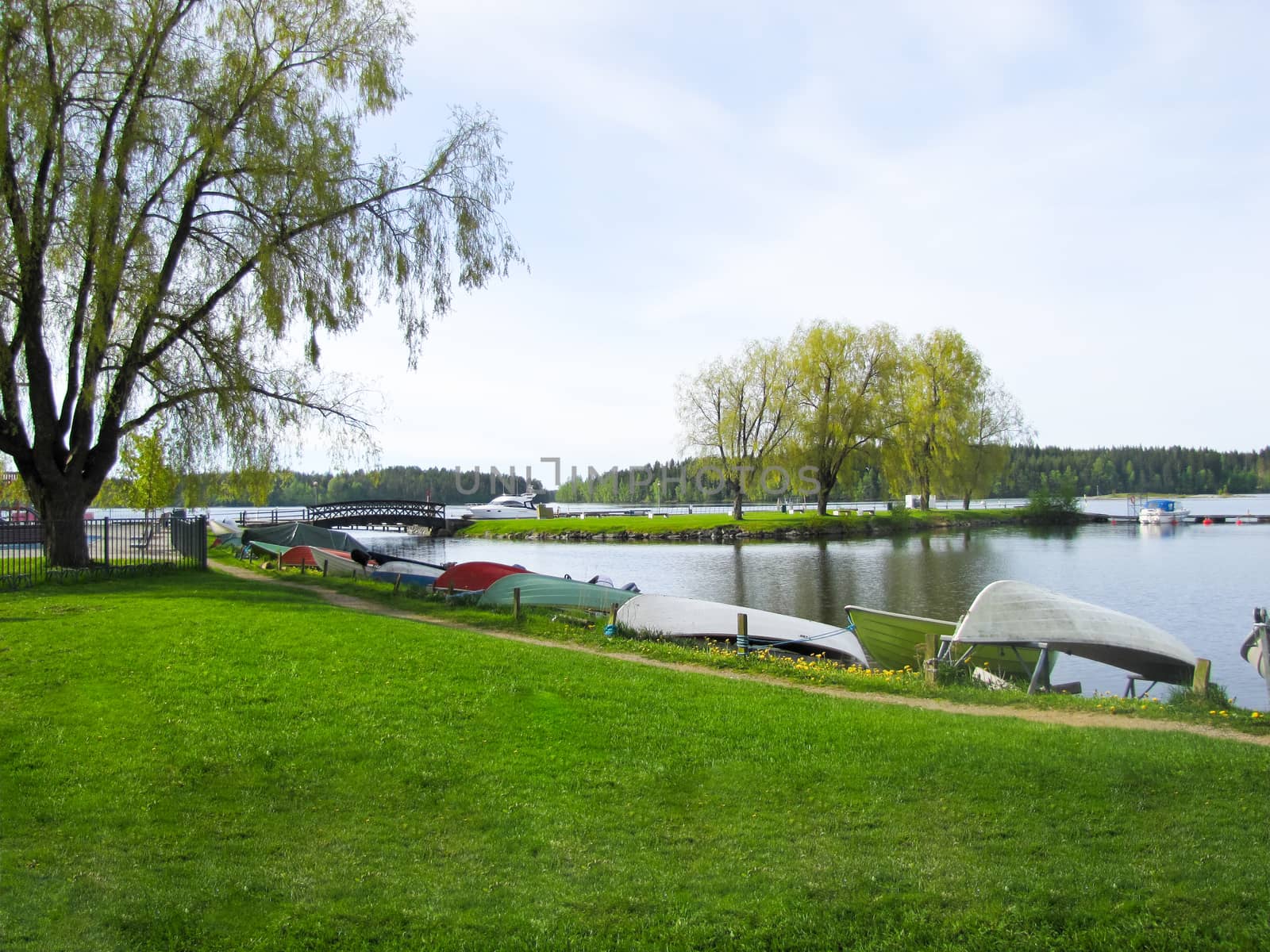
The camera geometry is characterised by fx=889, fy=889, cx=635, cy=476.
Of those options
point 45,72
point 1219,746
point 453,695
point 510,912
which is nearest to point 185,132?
point 45,72

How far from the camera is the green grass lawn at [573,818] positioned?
4723 mm

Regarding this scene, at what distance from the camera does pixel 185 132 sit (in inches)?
706

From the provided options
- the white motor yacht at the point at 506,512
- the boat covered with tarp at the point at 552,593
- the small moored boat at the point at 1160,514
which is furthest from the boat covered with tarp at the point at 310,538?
the small moored boat at the point at 1160,514

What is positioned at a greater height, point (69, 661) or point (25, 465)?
point (25, 465)

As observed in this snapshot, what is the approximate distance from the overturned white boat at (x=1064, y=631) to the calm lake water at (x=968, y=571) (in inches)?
42.3

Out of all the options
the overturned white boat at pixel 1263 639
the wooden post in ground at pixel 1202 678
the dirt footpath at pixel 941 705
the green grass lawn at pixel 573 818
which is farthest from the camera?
the overturned white boat at pixel 1263 639

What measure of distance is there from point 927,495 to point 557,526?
27.2m

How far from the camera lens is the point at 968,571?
34.0 meters

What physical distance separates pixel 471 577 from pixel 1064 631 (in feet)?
41.9

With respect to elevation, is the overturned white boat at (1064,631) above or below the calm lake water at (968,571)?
above

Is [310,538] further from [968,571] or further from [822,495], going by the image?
[822,495]

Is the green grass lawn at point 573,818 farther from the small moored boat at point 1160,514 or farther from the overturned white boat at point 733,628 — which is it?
the small moored boat at point 1160,514

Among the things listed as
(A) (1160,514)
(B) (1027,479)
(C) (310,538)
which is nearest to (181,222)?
(C) (310,538)

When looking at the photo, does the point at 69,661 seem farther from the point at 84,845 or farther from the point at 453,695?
the point at 84,845
